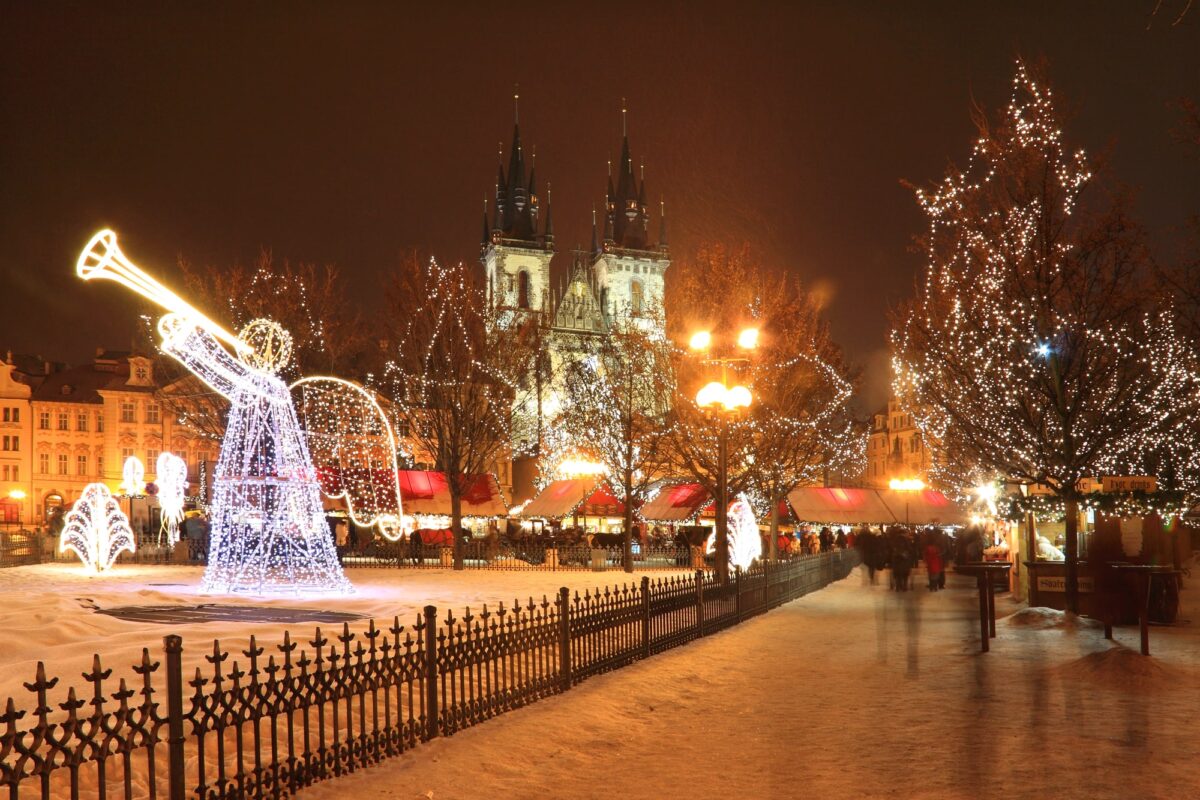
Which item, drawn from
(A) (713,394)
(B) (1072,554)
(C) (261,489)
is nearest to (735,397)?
(A) (713,394)

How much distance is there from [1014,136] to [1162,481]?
12345 mm

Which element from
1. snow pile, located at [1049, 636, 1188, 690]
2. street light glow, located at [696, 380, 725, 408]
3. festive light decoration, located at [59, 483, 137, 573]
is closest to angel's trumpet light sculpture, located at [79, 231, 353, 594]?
street light glow, located at [696, 380, 725, 408]

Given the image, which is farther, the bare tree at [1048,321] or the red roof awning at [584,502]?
the red roof awning at [584,502]

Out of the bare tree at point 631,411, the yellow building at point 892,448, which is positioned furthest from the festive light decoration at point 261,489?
the yellow building at point 892,448

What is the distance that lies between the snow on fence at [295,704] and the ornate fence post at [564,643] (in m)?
0.01

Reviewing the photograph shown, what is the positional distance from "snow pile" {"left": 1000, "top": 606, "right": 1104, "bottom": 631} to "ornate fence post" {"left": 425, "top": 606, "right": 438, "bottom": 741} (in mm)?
→ 11085

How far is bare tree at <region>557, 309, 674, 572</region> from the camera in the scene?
105 ft

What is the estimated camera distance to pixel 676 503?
39.0 m

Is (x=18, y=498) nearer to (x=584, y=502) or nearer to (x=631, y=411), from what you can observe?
(x=584, y=502)

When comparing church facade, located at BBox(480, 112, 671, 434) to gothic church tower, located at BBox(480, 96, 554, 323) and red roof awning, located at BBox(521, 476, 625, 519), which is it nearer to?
gothic church tower, located at BBox(480, 96, 554, 323)

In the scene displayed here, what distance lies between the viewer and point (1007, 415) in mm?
18375

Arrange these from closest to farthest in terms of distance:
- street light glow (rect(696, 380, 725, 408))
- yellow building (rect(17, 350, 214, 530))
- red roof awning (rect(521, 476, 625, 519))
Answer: street light glow (rect(696, 380, 725, 408))
red roof awning (rect(521, 476, 625, 519))
yellow building (rect(17, 350, 214, 530))

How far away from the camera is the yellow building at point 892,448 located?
8794 centimetres

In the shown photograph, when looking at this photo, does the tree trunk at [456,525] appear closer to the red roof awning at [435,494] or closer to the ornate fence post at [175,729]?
the red roof awning at [435,494]
